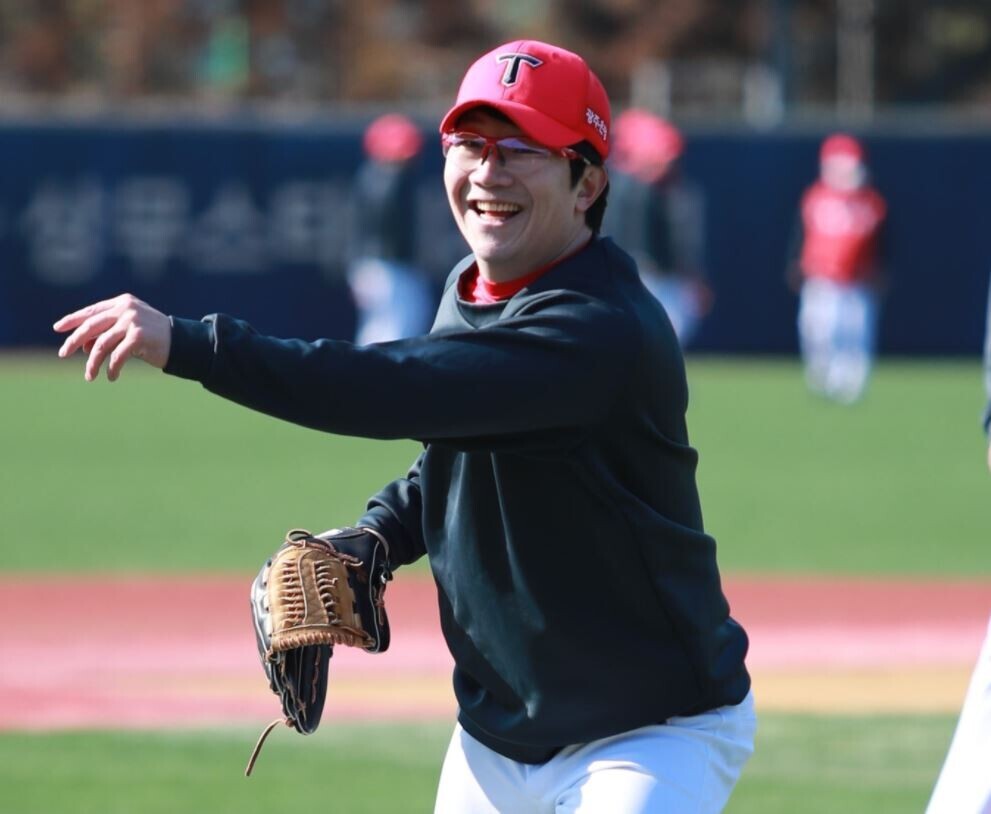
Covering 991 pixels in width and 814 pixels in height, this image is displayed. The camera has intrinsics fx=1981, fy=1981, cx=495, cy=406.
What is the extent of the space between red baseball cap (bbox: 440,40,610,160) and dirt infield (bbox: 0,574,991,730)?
14.5ft

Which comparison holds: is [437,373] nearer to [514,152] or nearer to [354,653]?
[514,152]

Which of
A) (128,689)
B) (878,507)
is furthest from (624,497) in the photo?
(878,507)

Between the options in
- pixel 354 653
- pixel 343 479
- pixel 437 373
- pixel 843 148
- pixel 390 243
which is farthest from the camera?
pixel 843 148

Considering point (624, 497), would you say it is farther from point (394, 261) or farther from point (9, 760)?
point (394, 261)

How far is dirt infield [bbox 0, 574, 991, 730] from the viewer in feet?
25.7

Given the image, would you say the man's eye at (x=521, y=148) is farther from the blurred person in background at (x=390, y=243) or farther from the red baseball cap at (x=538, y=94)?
the blurred person in background at (x=390, y=243)

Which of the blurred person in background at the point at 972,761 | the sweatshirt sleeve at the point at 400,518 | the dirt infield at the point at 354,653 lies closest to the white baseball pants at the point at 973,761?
the blurred person in background at the point at 972,761

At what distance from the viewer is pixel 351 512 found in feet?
40.3

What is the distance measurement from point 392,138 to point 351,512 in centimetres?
968

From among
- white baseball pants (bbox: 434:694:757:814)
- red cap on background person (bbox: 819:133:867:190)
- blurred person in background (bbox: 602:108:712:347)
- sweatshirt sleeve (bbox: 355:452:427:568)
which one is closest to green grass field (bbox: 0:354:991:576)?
blurred person in background (bbox: 602:108:712:347)

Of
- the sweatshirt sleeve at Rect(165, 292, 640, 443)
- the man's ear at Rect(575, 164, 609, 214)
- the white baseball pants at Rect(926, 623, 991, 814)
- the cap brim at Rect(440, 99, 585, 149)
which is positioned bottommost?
the white baseball pants at Rect(926, 623, 991, 814)

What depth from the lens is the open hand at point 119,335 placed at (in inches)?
124

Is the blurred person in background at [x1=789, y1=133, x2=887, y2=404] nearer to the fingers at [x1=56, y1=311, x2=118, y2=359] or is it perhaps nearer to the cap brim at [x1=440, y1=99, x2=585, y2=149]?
the cap brim at [x1=440, y1=99, x2=585, y2=149]

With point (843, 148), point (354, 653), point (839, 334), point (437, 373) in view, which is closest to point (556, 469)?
point (437, 373)
